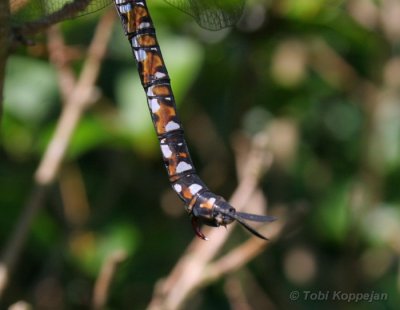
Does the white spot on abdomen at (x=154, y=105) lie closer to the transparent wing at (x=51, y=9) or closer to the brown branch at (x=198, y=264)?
the transparent wing at (x=51, y=9)

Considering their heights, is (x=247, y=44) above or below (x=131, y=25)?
below

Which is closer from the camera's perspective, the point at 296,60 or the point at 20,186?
the point at 20,186

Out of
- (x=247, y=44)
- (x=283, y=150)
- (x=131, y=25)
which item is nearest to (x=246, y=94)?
(x=247, y=44)

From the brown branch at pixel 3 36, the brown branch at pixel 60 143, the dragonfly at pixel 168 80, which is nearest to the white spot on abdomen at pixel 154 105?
the dragonfly at pixel 168 80

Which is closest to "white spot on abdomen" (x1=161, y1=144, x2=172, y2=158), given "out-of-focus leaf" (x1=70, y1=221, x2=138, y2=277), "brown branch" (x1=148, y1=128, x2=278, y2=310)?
"brown branch" (x1=148, y1=128, x2=278, y2=310)

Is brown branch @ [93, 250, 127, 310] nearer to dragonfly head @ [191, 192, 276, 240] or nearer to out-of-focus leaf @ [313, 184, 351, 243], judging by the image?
dragonfly head @ [191, 192, 276, 240]

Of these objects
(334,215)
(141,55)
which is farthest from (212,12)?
(334,215)

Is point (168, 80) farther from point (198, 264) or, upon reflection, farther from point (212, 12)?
point (198, 264)

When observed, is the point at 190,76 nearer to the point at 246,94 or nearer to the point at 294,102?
the point at 246,94
